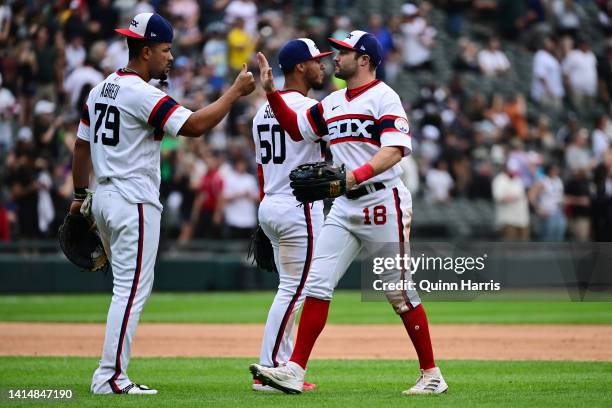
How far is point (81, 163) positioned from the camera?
24.9ft

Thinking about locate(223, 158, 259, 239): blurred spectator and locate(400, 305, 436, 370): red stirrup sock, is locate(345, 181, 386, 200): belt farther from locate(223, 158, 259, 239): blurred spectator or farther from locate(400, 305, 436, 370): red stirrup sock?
locate(223, 158, 259, 239): blurred spectator

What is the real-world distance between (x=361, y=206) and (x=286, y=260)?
2.78 feet

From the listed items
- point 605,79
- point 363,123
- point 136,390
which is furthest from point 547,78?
point 136,390

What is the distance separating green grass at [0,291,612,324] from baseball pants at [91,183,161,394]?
262 inches

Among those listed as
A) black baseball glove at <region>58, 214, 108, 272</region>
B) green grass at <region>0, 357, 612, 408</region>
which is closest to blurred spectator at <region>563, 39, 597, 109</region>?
green grass at <region>0, 357, 612, 408</region>

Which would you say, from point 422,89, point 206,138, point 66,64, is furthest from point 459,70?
point 66,64

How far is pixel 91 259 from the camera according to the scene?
313 inches

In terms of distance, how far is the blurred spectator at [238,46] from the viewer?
20.2m

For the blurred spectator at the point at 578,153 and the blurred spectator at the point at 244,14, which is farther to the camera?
the blurred spectator at the point at 578,153

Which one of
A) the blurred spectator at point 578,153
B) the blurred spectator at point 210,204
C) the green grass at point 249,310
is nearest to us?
the green grass at point 249,310

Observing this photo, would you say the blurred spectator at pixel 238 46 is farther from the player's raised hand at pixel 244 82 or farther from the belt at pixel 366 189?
the belt at pixel 366 189

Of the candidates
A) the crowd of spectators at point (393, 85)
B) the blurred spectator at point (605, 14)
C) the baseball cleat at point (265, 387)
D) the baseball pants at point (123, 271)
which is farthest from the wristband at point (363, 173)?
the blurred spectator at point (605, 14)

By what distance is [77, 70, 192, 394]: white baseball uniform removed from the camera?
7.09 meters

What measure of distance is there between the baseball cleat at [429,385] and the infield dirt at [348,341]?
2.80 meters
